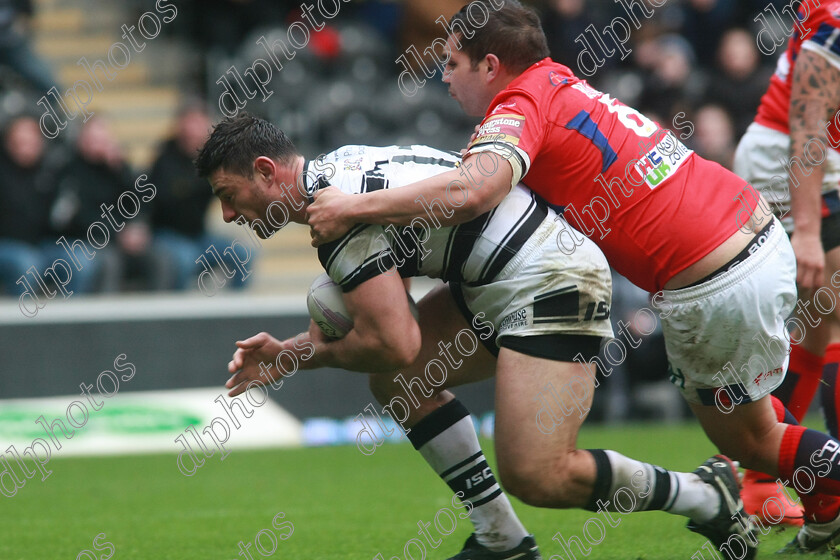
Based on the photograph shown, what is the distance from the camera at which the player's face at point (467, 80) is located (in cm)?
379

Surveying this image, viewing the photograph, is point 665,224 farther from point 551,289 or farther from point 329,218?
point 329,218

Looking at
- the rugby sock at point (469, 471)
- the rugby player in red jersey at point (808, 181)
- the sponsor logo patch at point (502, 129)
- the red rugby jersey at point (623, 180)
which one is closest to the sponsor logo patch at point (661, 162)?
the red rugby jersey at point (623, 180)

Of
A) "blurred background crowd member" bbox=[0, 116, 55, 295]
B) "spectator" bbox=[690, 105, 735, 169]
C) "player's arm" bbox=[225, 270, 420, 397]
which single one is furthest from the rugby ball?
"spectator" bbox=[690, 105, 735, 169]

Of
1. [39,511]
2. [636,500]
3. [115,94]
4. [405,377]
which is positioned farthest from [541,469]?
[115,94]

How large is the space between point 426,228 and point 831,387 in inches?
81.5

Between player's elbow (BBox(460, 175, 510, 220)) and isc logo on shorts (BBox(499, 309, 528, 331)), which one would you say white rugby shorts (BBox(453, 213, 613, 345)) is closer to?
isc logo on shorts (BBox(499, 309, 528, 331))

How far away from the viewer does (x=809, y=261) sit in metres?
4.07

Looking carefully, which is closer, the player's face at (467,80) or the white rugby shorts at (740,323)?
the white rugby shorts at (740,323)

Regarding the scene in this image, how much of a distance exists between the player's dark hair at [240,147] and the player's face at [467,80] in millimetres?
659

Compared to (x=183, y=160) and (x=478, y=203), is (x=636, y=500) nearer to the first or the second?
(x=478, y=203)

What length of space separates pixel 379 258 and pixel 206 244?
665cm

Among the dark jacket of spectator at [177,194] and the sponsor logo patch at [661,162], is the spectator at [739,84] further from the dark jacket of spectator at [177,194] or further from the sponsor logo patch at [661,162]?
the sponsor logo patch at [661,162]

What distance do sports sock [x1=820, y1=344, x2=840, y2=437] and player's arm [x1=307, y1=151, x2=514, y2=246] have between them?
196 cm

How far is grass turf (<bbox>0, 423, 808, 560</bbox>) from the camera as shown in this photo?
445 centimetres
